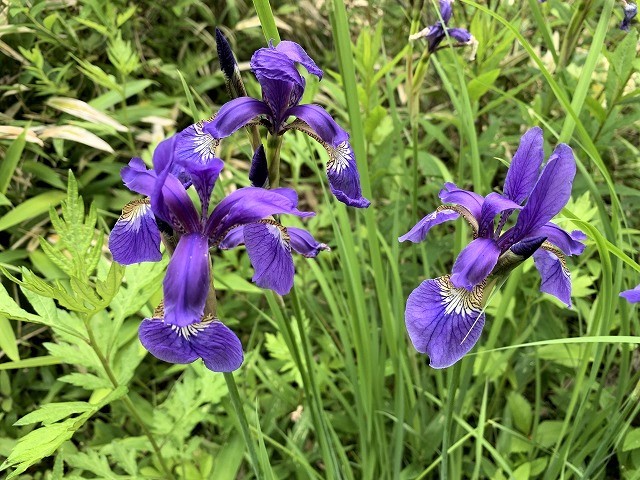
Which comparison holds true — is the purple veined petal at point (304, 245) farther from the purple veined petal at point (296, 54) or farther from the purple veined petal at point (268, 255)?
the purple veined petal at point (296, 54)

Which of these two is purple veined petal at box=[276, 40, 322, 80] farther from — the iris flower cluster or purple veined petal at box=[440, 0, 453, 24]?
purple veined petal at box=[440, 0, 453, 24]

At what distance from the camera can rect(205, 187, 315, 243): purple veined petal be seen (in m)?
0.75

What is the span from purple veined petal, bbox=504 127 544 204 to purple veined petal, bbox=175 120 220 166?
0.48m

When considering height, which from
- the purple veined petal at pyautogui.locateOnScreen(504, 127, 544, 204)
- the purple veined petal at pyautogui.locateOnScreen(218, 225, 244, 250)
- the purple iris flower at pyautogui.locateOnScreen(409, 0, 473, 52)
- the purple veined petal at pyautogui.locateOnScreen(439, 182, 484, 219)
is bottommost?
the purple veined petal at pyautogui.locateOnScreen(218, 225, 244, 250)

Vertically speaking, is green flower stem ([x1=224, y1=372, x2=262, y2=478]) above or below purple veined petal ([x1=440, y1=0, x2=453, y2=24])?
below

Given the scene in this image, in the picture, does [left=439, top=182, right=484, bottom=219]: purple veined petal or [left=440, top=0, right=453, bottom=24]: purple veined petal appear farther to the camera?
[left=440, top=0, right=453, bottom=24]: purple veined petal

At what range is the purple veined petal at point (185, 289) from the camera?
0.68 metres

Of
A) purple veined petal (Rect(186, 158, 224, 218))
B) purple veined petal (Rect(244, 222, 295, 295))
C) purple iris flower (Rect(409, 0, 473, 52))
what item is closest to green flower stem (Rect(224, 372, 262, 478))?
purple veined petal (Rect(244, 222, 295, 295))

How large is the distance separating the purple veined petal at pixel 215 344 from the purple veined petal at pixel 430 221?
1.05 ft

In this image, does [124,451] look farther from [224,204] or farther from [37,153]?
[37,153]

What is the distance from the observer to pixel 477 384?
1386 mm

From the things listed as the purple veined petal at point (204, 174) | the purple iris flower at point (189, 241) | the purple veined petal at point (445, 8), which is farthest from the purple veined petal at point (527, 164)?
the purple veined petal at point (445, 8)

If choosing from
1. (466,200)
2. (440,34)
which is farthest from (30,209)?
(466,200)

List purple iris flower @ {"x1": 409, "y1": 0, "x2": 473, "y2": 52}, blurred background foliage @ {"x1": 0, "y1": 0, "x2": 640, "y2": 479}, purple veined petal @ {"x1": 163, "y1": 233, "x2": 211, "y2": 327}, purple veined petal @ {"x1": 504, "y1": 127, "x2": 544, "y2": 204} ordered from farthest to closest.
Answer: purple iris flower @ {"x1": 409, "y1": 0, "x2": 473, "y2": 52} < blurred background foliage @ {"x1": 0, "y1": 0, "x2": 640, "y2": 479} < purple veined petal @ {"x1": 504, "y1": 127, "x2": 544, "y2": 204} < purple veined petal @ {"x1": 163, "y1": 233, "x2": 211, "y2": 327}
